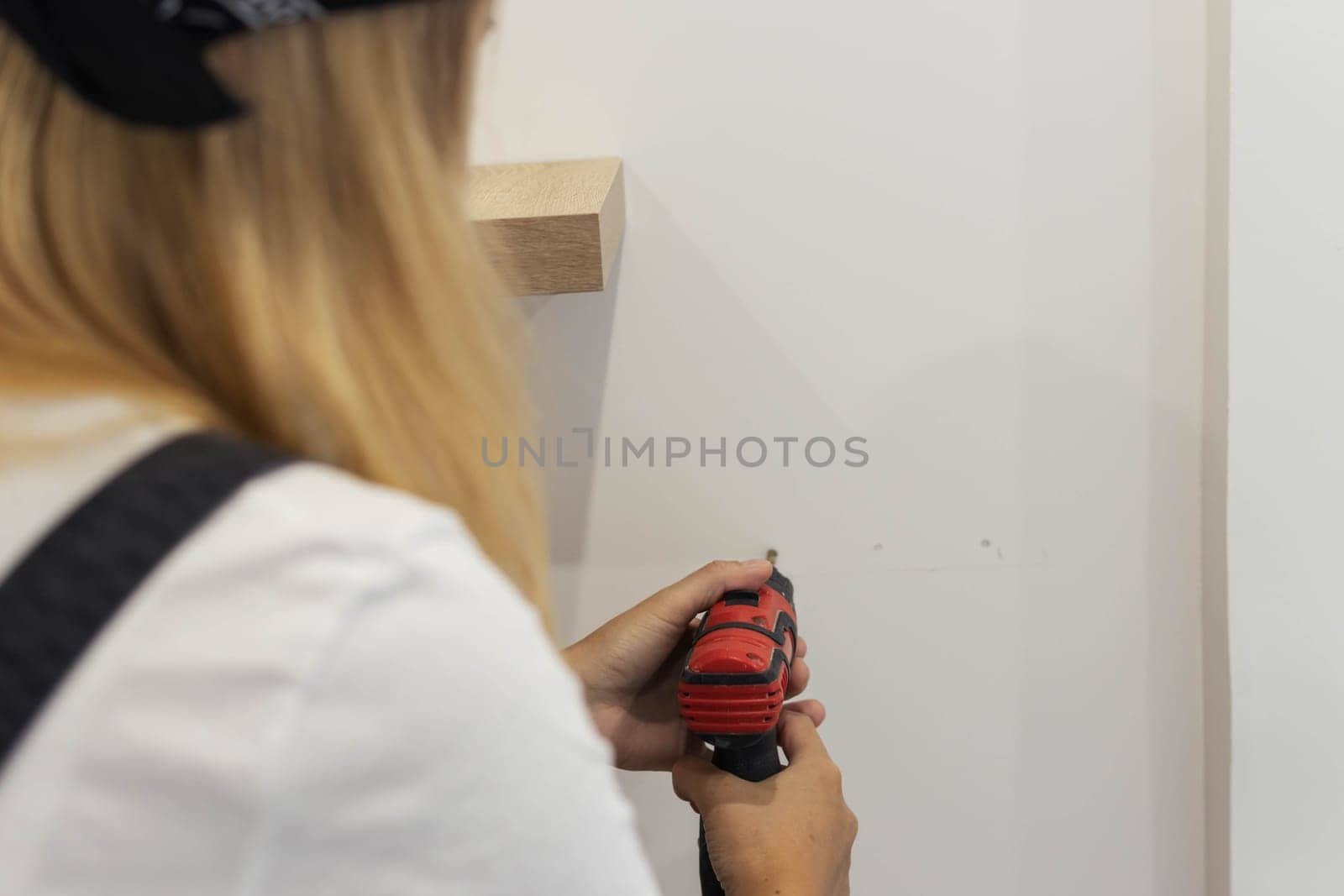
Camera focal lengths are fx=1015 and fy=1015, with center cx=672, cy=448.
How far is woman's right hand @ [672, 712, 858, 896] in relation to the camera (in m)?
0.71

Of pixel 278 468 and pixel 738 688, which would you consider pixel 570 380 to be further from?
pixel 278 468

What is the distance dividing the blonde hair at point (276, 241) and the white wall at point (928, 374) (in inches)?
24.2

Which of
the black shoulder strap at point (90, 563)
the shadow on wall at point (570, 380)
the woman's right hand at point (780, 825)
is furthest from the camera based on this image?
the shadow on wall at point (570, 380)

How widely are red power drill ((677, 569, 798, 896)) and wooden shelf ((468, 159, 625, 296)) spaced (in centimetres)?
29

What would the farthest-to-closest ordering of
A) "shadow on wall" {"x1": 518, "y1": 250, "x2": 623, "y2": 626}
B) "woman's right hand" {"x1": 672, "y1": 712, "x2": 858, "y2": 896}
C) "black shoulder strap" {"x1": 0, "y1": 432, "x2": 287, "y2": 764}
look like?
"shadow on wall" {"x1": 518, "y1": 250, "x2": 623, "y2": 626}, "woman's right hand" {"x1": 672, "y1": 712, "x2": 858, "y2": 896}, "black shoulder strap" {"x1": 0, "y1": 432, "x2": 287, "y2": 764}

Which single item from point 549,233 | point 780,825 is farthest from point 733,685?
point 549,233

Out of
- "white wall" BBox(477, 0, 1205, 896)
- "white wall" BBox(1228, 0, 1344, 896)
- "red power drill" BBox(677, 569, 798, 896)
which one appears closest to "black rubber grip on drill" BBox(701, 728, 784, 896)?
"red power drill" BBox(677, 569, 798, 896)

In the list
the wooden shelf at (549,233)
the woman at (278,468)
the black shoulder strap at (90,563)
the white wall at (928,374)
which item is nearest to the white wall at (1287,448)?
the white wall at (928,374)

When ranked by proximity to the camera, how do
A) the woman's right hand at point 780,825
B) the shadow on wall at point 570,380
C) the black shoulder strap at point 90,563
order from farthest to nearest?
1. the shadow on wall at point 570,380
2. the woman's right hand at point 780,825
3. the black shoulder strap at point 90,563

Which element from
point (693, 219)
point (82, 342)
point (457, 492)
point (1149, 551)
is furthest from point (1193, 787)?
point (82, 342)

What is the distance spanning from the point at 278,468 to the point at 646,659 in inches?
24.5

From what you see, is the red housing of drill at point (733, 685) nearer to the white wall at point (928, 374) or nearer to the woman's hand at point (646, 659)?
the woman's hand at point (646, 659)

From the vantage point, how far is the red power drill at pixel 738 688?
738 millimetres

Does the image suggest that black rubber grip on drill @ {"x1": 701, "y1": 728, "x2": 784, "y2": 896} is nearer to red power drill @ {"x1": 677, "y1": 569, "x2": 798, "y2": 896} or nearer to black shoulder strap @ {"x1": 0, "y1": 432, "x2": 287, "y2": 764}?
red power drill @ {"x1": 677, "y1": 569, "x2": 798, "y2": 896}
